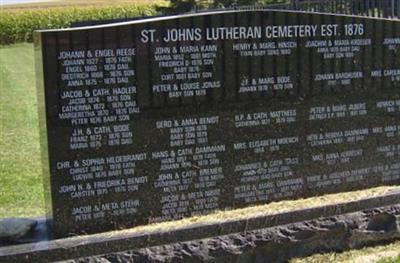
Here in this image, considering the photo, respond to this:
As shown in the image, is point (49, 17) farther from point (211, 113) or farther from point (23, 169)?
point (211, 113)

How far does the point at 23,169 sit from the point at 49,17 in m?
38.5

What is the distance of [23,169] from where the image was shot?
8.34 metres

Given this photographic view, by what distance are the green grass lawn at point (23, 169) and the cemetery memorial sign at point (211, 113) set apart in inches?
14.9

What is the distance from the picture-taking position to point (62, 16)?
4550 cm

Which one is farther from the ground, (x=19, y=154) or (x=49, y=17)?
(x=49, y=17)

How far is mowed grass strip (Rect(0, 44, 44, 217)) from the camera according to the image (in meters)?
6.80

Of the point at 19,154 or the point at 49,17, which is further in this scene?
the point at 49,17

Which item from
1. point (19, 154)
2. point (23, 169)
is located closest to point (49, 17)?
point (19, 154)

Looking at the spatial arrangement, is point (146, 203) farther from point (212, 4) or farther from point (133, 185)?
point (212, 4)

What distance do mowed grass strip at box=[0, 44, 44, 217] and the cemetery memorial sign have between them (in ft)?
5.73

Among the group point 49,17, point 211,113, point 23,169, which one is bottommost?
point 23,169

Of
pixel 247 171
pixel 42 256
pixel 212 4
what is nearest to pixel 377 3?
pixel 247 171

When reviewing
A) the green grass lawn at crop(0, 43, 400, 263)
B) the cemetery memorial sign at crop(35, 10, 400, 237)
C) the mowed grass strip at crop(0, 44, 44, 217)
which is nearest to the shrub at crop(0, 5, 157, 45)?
the mowed grass strip at crop(0, 44, 44, 217)

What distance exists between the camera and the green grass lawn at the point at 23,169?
5.45m
